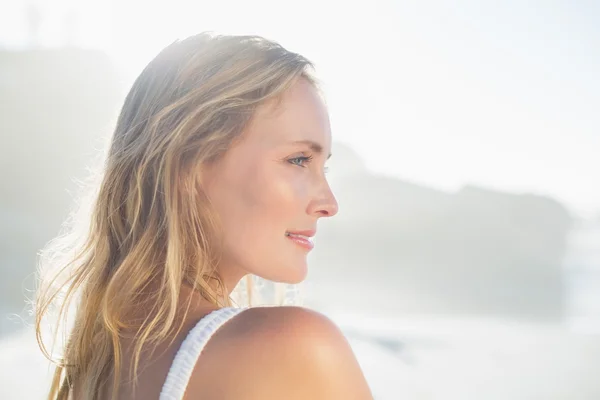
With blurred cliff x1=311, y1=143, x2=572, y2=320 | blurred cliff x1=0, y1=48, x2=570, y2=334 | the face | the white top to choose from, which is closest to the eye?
the face

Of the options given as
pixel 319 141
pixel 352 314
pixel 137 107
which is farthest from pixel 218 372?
pixel 352 314

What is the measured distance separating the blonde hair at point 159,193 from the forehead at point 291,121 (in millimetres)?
26

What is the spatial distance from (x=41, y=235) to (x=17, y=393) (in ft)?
17.3

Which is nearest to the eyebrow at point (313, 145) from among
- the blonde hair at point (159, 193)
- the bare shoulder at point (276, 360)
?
the blonde hair at point (159, 193)

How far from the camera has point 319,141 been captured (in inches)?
57.4

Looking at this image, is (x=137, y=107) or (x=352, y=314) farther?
(x=352, y=314)

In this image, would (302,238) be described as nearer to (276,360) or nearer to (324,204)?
(324,204)

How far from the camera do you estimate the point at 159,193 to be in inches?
55.4

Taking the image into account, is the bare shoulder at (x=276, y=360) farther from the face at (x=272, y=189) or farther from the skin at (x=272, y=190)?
the face at (x=272, y=189)

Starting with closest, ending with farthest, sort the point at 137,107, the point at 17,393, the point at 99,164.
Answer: the point at 137,107, the point at 99,164, the point at 17,393

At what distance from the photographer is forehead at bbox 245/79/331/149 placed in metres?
1.42

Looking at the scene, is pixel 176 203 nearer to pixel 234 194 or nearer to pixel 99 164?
pixel 234 194

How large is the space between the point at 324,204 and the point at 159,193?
1.24 ft

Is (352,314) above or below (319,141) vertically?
below
